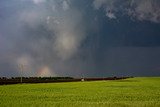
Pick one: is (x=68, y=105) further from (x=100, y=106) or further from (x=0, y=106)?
(x=0, y=106)

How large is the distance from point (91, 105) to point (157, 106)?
4.97 metres

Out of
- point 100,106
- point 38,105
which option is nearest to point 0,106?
point 38,105

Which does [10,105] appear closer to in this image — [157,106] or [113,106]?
[113,106]

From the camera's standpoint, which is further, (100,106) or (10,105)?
(10,105)

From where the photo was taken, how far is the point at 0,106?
31.5 m

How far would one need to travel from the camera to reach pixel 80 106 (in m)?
30.6

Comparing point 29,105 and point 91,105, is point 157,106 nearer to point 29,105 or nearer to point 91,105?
point 91,105

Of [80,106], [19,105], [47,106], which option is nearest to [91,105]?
[80,106]

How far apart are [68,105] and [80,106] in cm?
126

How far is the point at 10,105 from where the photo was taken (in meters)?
32.2

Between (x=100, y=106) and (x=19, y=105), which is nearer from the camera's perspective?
(x=100, y=106)

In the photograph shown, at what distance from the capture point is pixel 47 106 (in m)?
31.0

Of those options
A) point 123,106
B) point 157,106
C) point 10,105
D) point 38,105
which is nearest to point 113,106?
point 123,106

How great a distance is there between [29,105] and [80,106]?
434 cm
